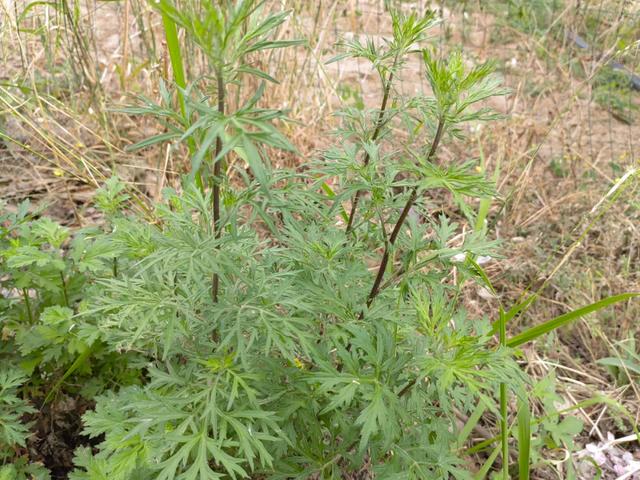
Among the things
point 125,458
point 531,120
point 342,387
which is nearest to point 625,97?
point 531,120

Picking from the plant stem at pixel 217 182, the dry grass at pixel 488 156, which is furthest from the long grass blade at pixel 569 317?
the plant stem at pixel 217 182

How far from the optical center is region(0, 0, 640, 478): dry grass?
104 inches

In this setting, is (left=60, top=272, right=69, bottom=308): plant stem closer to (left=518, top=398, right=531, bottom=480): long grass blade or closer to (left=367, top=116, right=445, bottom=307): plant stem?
(left=367, top=116, right=445, bottom=307): plant stem

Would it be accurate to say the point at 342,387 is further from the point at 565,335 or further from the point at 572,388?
the point at 565,335

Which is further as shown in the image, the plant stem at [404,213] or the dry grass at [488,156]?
the dry grass at [488,156]

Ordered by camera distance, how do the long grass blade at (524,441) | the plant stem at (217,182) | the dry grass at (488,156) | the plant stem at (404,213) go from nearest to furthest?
the plant stem at (217,182)
the plant stem at (404,213)
the long grass blade at (524,441)
the dry grass at (488,156)

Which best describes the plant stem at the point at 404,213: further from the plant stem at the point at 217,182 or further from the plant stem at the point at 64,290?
the plant stem at the point at 64,290

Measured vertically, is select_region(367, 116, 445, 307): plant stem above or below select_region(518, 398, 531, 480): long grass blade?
above

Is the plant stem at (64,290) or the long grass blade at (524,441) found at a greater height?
the plant stem at (64,290)

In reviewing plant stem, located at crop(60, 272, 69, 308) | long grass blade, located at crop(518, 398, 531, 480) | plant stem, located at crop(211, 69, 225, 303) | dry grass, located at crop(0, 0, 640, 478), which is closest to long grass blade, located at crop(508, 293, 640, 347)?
long grass blade, located at crop(518, 398, 531, 480)

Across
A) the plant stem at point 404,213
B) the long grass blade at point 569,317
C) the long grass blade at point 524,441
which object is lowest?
the long grass blade at point 524,441

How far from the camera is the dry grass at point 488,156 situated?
8.63 feet

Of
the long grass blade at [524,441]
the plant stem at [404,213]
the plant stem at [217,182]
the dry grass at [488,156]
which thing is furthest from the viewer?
the dry grass at [488,156]

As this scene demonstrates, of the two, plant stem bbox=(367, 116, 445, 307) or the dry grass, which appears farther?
the dry grass
